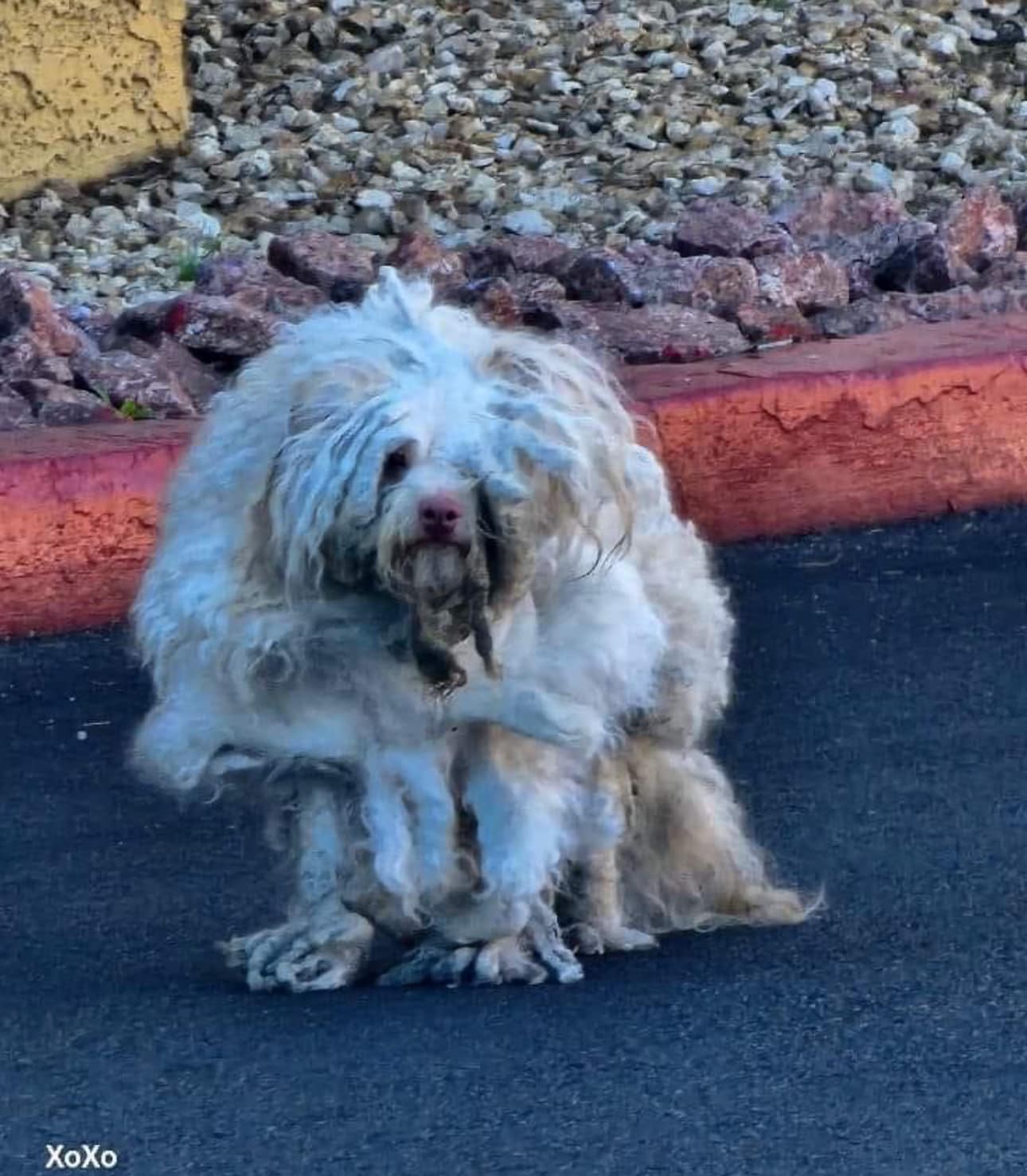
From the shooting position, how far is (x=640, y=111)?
10.3 metres

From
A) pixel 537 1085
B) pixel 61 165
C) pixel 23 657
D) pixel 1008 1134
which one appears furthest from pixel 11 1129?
pixel 61 165

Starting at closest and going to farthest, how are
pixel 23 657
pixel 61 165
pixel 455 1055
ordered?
pixel 455 1055, pixel 23 657, pixel 61 165

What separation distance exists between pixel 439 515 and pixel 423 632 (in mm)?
208

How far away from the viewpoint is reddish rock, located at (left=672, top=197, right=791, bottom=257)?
8711 millimetres

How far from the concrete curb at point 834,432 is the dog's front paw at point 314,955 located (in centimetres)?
257

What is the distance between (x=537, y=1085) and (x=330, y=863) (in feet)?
1.63

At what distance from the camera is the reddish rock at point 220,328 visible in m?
7.83

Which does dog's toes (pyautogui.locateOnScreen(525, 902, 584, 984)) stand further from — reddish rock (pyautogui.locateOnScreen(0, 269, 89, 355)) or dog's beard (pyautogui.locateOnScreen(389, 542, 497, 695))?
reddish rock (pyautogui.locateOnScreen(0, 269, 89, 355))

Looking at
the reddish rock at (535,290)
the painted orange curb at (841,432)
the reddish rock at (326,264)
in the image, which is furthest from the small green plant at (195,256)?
the painted orange curb at (841,432)

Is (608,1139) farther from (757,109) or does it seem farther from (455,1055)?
(757,109)

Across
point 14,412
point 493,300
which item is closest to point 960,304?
point 493,300

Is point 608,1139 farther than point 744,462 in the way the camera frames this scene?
No

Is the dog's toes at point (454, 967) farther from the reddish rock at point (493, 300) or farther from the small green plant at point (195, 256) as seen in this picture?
the small green plant at point (195, 256)

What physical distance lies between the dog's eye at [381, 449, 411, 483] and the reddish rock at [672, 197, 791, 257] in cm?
454
